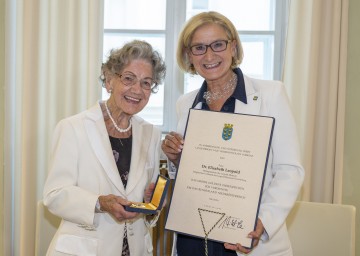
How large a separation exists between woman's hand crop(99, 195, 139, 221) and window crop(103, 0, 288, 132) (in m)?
1.78

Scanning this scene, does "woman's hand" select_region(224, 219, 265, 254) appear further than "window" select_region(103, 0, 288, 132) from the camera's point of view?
No

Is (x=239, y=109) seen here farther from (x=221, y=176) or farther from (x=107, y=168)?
(x=107, y=168)

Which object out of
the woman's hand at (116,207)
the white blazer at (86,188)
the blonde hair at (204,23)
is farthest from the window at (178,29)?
the woman's hand at (116,207)

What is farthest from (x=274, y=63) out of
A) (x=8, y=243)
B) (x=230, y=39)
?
(x=8, y=243)

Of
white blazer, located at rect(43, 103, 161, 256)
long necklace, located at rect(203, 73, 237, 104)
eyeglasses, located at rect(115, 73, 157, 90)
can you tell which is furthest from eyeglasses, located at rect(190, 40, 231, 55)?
white blazer, located at rect(43, 103, 161, 256)

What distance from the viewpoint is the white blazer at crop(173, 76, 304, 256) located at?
1.88 metres

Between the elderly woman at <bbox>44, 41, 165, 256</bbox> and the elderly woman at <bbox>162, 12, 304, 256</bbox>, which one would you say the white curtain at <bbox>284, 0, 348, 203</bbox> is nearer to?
the elderly woman at <bbox>162, 12, 304, 256</bbox>

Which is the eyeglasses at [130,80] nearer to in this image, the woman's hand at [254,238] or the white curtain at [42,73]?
the woman's hand at [254,238]

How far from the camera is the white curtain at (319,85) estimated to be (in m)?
3.16

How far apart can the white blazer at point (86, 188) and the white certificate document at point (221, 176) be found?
26 cm

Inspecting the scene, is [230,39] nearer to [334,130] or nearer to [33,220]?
[334,130]

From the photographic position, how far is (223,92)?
2.13m

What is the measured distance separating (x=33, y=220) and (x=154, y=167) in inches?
60.7
